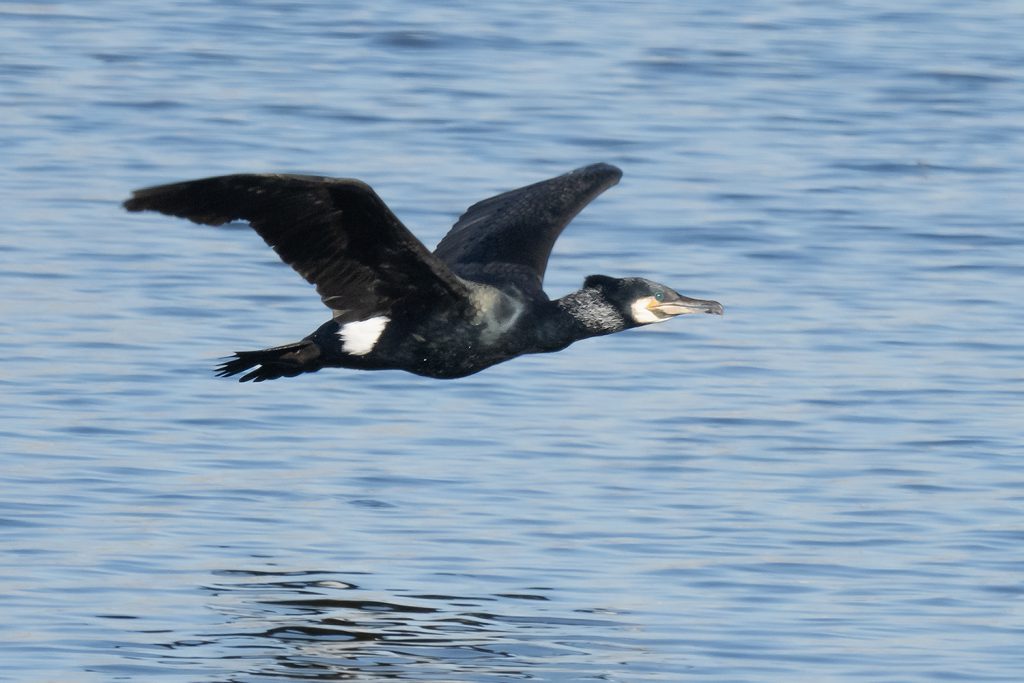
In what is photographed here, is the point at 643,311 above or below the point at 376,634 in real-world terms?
above

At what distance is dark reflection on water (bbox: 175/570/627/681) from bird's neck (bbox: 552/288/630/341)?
109 centimetres

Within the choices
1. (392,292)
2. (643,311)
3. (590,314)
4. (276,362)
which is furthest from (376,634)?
(643,311)

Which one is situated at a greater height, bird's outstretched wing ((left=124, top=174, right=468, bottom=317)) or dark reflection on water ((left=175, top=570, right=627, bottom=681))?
bird's outstretched wing ((left=124, top=174, right=468, bottom=317))

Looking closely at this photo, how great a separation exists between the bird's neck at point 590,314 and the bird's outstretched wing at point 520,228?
227 mm

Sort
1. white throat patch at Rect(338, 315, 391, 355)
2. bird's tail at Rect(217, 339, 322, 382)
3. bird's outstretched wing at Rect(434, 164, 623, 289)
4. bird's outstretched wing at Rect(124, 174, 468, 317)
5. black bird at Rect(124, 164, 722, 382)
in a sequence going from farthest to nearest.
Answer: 1. bird's outstretched wing at Rect(434, 164, 623, 289)
2. white throat patch at Rect(338, 315, 391, 355)
3. bird's tail at Rect(217, 339, 322, 382)
4. black bird at Rect(124, 164, 722, 382)
5. bird's outstretched wing at Rect(124, 174, 468, 317)

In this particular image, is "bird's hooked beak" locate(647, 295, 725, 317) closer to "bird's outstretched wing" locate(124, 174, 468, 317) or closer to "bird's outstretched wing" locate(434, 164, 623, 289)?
"bird's outstretched wing" locate(434, 164, 623, 289)

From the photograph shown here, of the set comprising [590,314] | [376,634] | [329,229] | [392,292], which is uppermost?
[329,229]

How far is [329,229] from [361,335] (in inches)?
20.9

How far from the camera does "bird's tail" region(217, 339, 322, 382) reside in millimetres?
7832

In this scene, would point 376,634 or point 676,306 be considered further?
point 676,306

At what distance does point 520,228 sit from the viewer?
359 inches

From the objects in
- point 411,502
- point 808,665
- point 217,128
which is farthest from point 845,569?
point 217,128

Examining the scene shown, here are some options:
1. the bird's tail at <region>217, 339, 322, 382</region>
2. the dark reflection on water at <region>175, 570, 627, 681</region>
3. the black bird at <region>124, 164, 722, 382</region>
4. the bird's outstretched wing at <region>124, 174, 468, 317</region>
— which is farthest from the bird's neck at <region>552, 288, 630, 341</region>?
the dark reflection on water at <region>175, 570, 627, 681</region>

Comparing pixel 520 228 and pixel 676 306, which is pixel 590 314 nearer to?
pixel 676 306
